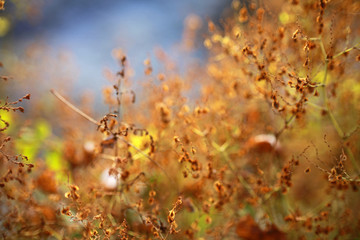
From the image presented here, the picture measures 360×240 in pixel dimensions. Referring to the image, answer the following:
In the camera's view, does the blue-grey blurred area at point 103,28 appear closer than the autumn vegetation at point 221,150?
No

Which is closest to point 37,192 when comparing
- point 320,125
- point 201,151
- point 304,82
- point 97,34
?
point 201,151

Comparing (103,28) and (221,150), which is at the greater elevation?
(103,28)

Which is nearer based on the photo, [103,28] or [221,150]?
[221,150]

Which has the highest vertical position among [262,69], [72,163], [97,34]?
[97,34]

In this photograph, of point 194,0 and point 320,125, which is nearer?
point 320,125

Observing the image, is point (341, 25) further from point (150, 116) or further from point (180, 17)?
point (180, 17)

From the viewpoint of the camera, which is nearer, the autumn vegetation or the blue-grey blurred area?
the autumn vegetation

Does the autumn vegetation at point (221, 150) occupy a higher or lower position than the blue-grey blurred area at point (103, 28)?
lower

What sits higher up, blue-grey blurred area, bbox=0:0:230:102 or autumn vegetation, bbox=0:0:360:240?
blue-grey blurred area, bbox=0:0:230:102
